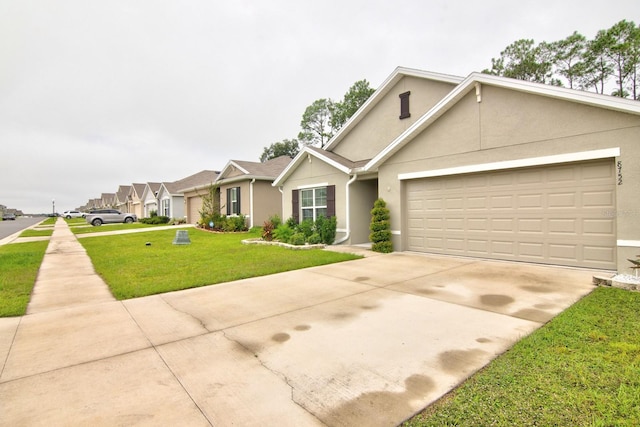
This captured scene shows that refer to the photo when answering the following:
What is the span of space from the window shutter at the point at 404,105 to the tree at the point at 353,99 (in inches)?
734

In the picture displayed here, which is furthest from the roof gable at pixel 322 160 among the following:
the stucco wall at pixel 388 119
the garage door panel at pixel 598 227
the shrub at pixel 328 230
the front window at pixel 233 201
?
the garage door panel at pixel 598 227

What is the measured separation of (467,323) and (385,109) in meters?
12.1

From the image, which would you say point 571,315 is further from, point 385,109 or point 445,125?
point 385,109

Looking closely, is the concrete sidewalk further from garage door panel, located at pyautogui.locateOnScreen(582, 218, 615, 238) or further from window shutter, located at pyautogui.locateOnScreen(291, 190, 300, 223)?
window shutter, located at pyautogui.locateOnScreen(291, 190, 300, 223)

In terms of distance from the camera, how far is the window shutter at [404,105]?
13562mm

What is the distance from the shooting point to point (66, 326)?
439 centimetres

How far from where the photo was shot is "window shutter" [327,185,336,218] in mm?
13031

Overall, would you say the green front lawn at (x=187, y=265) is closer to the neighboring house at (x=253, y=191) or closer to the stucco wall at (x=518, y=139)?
the stucco wall at (x=518, y=139)

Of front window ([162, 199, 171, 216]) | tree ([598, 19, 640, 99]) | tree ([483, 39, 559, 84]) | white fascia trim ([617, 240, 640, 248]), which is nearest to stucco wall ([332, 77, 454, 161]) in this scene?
white fascia trim ([617, 240, 640, 248])

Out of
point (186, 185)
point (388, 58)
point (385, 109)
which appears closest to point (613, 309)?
point (385, 109)

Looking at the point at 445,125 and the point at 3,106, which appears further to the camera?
the point at 3,106

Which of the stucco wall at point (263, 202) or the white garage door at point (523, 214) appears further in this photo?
the stucco wall at point (263, 202)

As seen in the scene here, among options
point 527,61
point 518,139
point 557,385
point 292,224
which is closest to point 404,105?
point 518,139

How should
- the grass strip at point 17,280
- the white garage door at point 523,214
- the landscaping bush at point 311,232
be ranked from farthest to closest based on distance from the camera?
the landscaping bush at point 311,232 → the white garage door at point 523,214 → the grass strip at point 17,280
